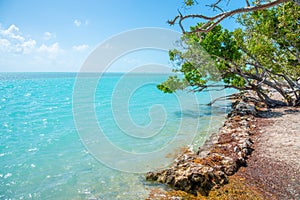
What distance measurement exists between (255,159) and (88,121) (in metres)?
15.5

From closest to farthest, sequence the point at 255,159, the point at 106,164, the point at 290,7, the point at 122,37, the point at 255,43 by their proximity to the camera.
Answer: the point at 255,159 < the point at 106,164 < the point at 122,37 < the point at 290,7 < the point at 255,43

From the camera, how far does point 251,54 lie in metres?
15.8

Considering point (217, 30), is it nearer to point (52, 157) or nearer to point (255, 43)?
point (255, 43)

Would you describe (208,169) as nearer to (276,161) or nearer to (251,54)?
(276,161)

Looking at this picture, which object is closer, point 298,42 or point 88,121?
point 298,42

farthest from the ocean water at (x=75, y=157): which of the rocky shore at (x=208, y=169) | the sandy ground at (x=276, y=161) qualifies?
the sandy ground at (x=276, y=161)

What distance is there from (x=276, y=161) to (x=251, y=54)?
10664mm

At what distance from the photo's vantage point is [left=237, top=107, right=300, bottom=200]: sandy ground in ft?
18.5

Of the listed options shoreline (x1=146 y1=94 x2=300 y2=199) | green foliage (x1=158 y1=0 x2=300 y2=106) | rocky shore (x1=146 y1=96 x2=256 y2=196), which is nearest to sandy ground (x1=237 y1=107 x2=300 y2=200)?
shoreline (x1=146 y1=94 x2=300 y2=199)

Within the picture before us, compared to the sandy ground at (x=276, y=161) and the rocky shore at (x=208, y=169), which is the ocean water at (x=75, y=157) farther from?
the sandy ground at (x=276, y=161)

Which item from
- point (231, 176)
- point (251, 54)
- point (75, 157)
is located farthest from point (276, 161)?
point (251, 54)

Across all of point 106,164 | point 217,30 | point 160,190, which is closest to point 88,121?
point 106,164

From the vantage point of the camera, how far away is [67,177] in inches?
334

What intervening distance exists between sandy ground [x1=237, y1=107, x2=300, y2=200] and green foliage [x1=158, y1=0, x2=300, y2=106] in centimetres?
457
